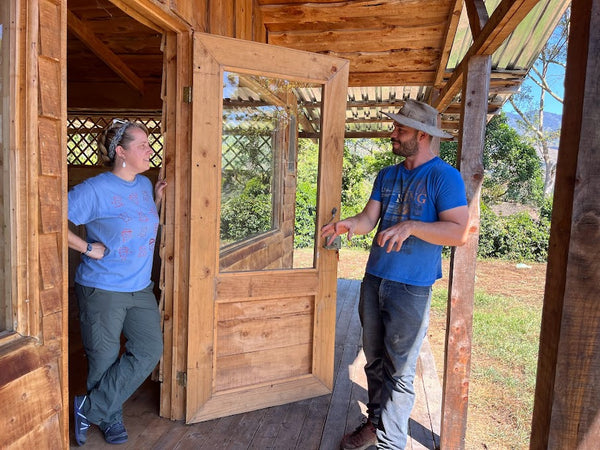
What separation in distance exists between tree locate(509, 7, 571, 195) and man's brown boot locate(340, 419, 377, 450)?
1800cm

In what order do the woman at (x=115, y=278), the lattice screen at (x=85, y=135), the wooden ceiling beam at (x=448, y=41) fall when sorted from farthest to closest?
the lattice screen at (x=85, y=135) < the wooden ceiling beam at (x=448, y=41) < the woman at (x=115, y=278)

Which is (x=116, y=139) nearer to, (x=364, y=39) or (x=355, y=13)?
(x=355, y=13)

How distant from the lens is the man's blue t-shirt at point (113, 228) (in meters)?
2.02

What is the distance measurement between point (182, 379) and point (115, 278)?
693 mm

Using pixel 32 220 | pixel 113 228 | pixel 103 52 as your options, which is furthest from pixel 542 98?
pixel 32 220

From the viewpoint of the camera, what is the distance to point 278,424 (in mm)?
2461

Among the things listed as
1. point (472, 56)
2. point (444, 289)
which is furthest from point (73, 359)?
point (444, 289)

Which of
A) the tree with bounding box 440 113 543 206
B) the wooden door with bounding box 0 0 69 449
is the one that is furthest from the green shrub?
the wooden door with bounding box 0 0 69 449

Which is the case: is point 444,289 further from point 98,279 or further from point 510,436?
point 98,279

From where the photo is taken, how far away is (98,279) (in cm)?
208

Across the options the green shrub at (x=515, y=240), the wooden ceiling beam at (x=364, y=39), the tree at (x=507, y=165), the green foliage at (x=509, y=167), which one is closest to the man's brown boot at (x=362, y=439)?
the wooden ceiling beam at (x=364, y=39)

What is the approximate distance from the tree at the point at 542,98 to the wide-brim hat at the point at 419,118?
1762 centimetres

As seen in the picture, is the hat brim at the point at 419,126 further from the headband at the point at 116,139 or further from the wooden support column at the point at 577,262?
the headband at the point at 116,139

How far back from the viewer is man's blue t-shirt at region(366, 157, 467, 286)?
1969 mm
